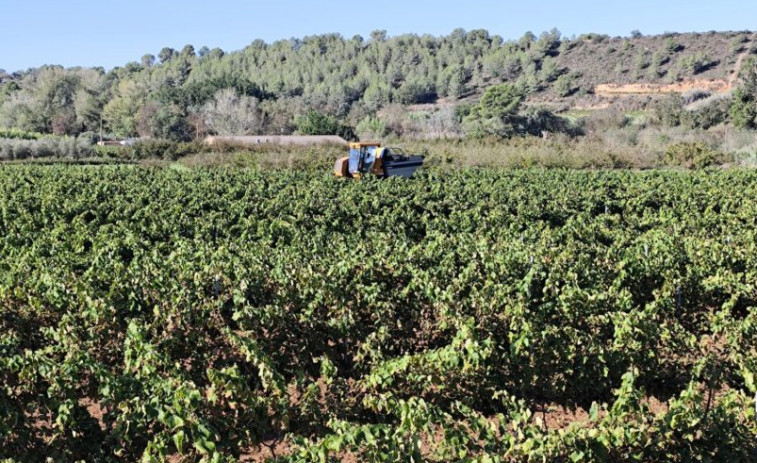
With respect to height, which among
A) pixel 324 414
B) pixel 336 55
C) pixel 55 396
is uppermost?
pixel 336 55

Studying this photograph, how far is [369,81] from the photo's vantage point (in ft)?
406

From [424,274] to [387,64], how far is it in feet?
440

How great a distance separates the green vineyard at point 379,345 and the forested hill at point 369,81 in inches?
2371

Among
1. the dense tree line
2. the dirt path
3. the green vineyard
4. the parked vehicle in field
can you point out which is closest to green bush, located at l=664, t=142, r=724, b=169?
the parked vehicle in field

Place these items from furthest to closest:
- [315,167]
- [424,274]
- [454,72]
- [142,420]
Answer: [454,72] < [315,167] < [424,274] < [142,420]

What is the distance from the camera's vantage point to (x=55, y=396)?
5918mm

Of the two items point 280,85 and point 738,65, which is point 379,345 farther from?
point 280,85

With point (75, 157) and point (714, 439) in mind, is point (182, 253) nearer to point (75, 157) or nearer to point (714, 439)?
point (714, 439)

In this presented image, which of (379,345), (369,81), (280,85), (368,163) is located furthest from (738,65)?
(379,345)

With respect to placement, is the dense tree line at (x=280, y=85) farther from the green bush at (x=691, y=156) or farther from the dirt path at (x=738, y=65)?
the green bush at (x=691, y=156)

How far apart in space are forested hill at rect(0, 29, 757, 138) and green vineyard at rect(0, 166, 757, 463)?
60.2 metres

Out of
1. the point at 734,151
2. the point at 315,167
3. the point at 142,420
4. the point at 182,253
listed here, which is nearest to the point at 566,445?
the point at 142,420

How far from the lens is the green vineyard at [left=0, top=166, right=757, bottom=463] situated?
548cm

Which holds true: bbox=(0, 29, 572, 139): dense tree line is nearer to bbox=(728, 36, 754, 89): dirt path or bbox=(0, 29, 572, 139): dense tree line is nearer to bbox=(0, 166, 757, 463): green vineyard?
bbox=(728, 36, 754, 89): dirt path
